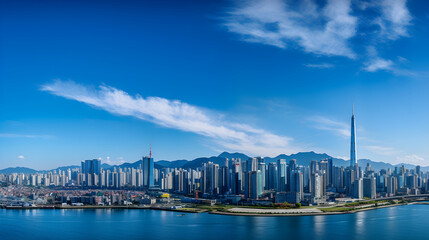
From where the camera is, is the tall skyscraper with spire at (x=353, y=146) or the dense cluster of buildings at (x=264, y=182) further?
the tall skyscraper with spire at (x=353, y=146)

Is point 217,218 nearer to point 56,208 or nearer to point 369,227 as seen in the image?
point 369,227

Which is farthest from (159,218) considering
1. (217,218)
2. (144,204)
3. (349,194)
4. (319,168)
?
(319,168)

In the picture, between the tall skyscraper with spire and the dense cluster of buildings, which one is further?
the tall skyscraper with spire

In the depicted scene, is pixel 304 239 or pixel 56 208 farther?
pixel 56 208

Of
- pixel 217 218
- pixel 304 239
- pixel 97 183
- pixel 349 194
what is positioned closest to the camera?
pixel 304 239

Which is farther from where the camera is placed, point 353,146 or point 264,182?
point 353,146

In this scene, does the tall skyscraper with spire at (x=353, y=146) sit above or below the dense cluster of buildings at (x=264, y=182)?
above

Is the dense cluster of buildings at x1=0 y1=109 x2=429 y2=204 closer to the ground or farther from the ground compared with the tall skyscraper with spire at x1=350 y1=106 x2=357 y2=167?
closer to the ground

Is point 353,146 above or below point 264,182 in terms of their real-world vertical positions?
above
